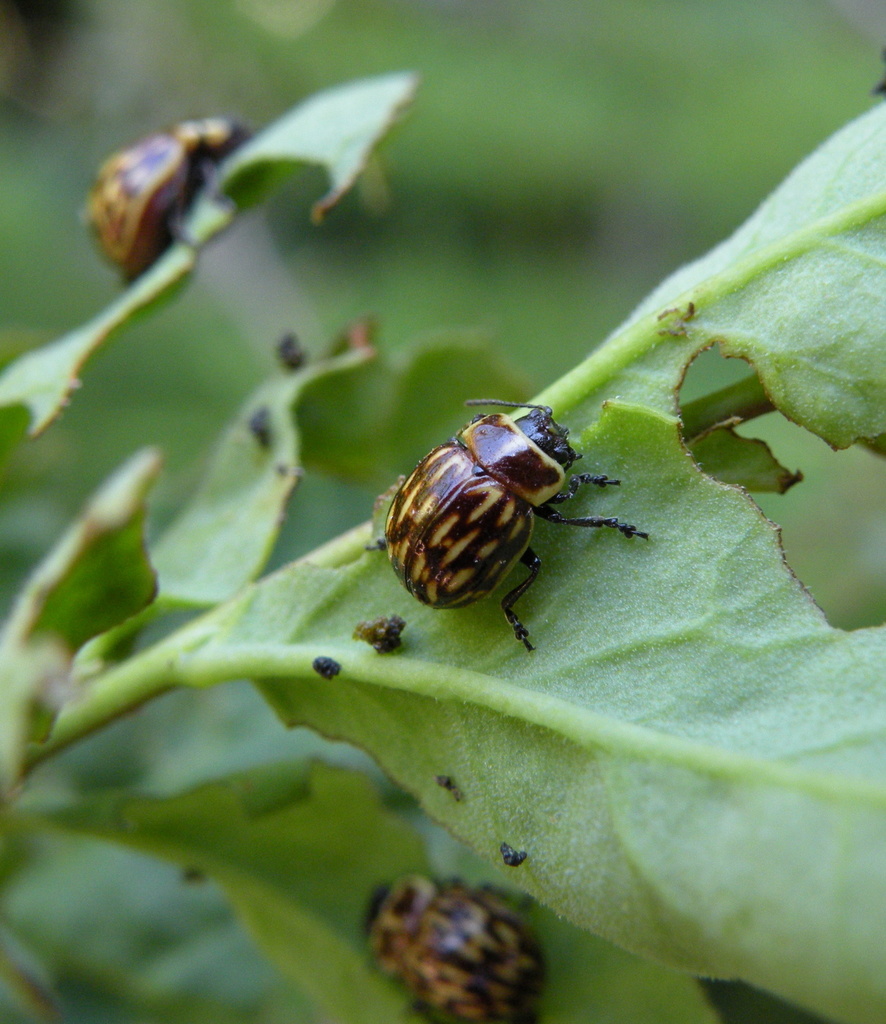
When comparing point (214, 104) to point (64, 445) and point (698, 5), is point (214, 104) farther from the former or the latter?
point (64, 445)


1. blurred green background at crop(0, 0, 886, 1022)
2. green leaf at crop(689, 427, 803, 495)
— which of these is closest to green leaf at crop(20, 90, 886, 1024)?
green leaf at crop(689, 427, 803, 495)

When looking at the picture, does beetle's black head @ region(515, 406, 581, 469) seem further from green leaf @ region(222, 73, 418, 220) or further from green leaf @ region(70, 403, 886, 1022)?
green leaf @ region(222, 73, 418, 220)

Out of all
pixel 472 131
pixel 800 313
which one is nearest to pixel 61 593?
pixel 800 313

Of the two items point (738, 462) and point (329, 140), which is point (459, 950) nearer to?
point (738, 462)

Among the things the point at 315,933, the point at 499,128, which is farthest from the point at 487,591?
the point at 499,128

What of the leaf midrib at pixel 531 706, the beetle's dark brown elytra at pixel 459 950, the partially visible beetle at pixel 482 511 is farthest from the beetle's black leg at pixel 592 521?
the beetle's dark brown elytra at pixel 459 950

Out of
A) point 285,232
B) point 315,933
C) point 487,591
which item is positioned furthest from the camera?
point 285,232
